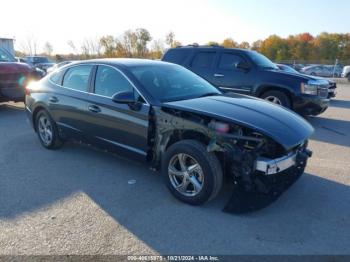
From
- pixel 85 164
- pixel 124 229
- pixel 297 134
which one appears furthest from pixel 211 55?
pixel 124 229

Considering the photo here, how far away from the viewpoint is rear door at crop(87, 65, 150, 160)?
166 inches

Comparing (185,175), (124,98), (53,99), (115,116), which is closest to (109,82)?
(115,116)

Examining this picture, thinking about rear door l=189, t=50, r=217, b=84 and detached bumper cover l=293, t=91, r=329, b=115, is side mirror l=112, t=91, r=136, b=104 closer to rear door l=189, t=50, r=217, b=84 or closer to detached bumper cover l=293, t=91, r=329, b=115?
rear door l=189, t=50, r=217, b=84

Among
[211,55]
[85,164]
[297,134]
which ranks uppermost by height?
[211,55]

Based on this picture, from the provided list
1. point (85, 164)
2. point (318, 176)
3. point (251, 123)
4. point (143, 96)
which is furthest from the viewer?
point (85, 164)

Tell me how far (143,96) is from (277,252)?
2.36 meters

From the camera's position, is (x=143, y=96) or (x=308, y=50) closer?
(x=143, y=96)

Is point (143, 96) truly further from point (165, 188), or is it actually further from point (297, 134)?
point (297, 134)

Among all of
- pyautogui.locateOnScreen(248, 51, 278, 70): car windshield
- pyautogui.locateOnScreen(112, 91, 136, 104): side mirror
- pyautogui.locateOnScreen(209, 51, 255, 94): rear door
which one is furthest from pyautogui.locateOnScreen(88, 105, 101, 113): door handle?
pyautogui.locateOnScreen(248, 51, 278, 70): car windshield

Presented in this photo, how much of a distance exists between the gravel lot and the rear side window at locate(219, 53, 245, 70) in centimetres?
415

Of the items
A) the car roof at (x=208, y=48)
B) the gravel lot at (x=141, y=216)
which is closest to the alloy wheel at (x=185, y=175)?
the gravel lot at (x=141, y=216)

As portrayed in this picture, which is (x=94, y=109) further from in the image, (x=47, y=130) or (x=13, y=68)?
(x=13, y=68)

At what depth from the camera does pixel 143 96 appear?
419 cm

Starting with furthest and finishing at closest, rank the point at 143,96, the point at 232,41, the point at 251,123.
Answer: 1. the point at 232,41
2. the point at 143,96
3. the point at 251,123
